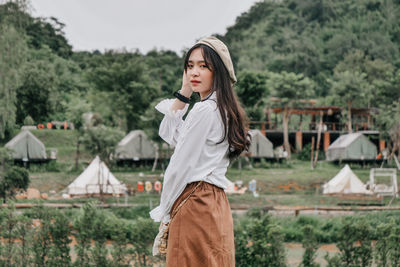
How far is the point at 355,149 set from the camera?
30.2m

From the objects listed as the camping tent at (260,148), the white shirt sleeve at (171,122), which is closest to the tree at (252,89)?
the camping tent at (260,148)

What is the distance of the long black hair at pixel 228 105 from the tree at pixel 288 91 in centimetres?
2948

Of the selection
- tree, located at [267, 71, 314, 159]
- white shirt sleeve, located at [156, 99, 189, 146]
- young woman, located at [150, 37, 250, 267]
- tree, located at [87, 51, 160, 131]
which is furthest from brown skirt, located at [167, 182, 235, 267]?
tree, located at [267, 71, 314, 159]

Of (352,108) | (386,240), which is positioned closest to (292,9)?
(352,108)

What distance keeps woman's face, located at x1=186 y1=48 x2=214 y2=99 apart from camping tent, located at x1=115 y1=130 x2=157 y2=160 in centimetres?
2331

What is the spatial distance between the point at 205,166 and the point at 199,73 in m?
0.43

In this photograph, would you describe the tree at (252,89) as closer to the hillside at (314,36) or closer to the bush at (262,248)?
the hillside at (314,36)

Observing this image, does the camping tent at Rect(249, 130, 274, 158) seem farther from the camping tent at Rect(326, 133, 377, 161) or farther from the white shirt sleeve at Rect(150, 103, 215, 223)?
the white shirt sleeve at Rect(150, 103, 215, 223)

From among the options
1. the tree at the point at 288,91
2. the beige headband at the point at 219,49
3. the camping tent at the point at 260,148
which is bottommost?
the camping tent at the point at 260,148

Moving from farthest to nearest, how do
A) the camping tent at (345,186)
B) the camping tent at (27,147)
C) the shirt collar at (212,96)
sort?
the camping tent at (345,186)
the camping tent at (27,147)
the shirt collar at (212,96)

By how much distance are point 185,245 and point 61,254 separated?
130 inches

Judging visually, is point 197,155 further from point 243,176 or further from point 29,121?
point 243,176

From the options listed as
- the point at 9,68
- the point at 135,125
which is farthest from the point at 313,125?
the point at 9,68

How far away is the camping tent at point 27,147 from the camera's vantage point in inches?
590
